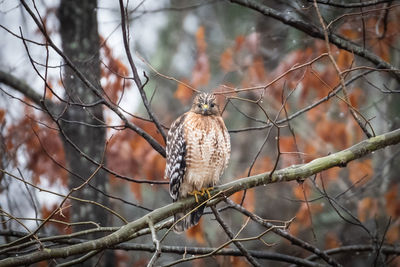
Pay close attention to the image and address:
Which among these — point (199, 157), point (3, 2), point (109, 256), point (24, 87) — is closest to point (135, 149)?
point (109, 256)

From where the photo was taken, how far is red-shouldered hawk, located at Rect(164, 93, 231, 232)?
4.42 meters

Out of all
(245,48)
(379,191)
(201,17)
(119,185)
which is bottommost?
(379,191)

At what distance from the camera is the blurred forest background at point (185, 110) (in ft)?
12.8

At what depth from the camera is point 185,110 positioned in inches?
271

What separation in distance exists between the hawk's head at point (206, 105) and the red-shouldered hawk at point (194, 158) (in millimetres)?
130

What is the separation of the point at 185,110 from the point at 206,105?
2.19 m

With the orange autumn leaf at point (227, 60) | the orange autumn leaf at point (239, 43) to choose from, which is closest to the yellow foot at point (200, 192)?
the orange autumn leaf at point (227, 60)

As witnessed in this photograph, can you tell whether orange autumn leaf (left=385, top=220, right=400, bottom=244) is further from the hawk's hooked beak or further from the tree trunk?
the tree trunk

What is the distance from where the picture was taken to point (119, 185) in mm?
9180

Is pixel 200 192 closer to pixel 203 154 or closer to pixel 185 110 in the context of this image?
pixel 203 154

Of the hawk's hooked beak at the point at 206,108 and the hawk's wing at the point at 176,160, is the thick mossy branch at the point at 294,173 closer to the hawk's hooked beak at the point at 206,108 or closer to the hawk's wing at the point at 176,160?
the hawk's wing at the point at 176,160

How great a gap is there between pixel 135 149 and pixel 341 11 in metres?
3.54

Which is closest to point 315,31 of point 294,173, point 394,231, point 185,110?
point 294,173

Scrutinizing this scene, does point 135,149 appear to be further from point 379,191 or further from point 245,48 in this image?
point 379,191
